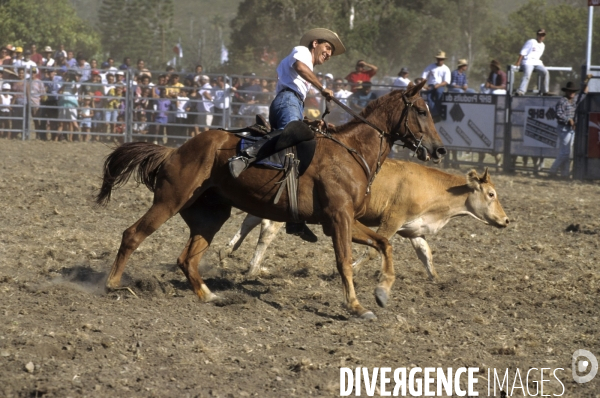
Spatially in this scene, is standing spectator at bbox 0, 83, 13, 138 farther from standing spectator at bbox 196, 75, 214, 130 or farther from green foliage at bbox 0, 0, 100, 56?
green foliage at bbox 0, 0, 100, 56

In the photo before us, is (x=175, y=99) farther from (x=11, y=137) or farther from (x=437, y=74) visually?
(x=437, y=74)

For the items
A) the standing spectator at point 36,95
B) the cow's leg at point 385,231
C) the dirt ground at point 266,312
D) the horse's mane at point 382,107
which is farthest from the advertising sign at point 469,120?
the horse's mane at point 382,107

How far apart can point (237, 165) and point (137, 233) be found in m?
A: 1.07

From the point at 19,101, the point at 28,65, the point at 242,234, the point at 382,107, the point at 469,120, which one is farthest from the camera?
the point at 19,101

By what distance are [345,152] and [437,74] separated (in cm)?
1272

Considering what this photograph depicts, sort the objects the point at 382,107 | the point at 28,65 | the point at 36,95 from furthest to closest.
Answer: the point at 28,65
the point at 36,95
the point at 382,107

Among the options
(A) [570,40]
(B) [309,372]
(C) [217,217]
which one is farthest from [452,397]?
(A) [570,40]

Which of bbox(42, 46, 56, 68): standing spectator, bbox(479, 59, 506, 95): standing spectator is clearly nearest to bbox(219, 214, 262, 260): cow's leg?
bbox(479, 59, 506, 95): standing spectator

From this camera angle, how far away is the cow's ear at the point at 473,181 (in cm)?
888

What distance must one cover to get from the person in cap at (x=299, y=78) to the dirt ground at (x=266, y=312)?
3.83 feet

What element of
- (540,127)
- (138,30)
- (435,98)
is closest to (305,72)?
(540,127)

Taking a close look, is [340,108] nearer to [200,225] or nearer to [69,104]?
[69,104]

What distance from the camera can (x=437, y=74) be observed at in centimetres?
1930

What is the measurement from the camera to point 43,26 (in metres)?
41.9
